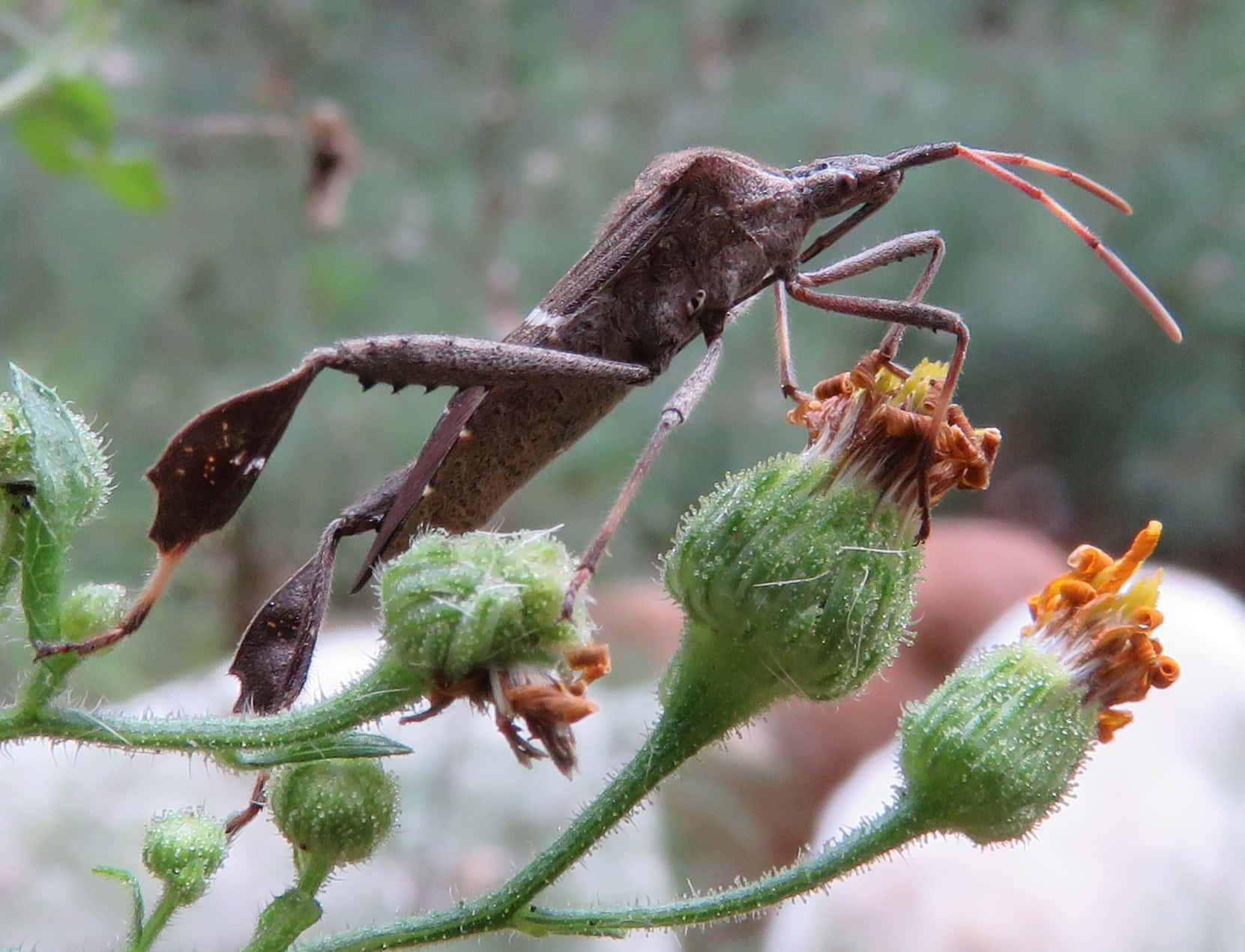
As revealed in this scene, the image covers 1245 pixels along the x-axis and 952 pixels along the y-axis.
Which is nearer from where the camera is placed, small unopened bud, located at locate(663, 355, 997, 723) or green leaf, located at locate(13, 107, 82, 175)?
small unopened bud, located at locate(663, 355, 997, 723)

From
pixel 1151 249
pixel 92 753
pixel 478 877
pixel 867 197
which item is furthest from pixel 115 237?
pixel 1151 249

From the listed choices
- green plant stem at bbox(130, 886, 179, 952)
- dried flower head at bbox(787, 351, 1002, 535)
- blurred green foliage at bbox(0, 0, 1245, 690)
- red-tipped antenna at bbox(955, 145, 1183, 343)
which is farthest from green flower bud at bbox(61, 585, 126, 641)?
blurred green foliage at bbox(0, 0, 1245, 690)

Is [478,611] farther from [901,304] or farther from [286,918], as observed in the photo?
[901,304]

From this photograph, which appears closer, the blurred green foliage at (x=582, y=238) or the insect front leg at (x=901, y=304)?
the insect front leg at (x=901, y=304)

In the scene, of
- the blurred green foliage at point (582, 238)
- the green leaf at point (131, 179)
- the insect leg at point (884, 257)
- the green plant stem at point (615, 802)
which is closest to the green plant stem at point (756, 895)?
the green plant stem at point (615, 802)

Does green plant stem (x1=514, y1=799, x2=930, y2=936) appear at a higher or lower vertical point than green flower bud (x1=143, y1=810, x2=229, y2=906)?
lower

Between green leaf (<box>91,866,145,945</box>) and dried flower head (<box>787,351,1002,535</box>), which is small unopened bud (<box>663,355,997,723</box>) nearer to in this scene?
dried flower head (<box>787,351,1002,535</box>)

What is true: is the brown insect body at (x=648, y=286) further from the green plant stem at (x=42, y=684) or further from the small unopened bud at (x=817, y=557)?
the green plant stem at (x=42, y=684)
